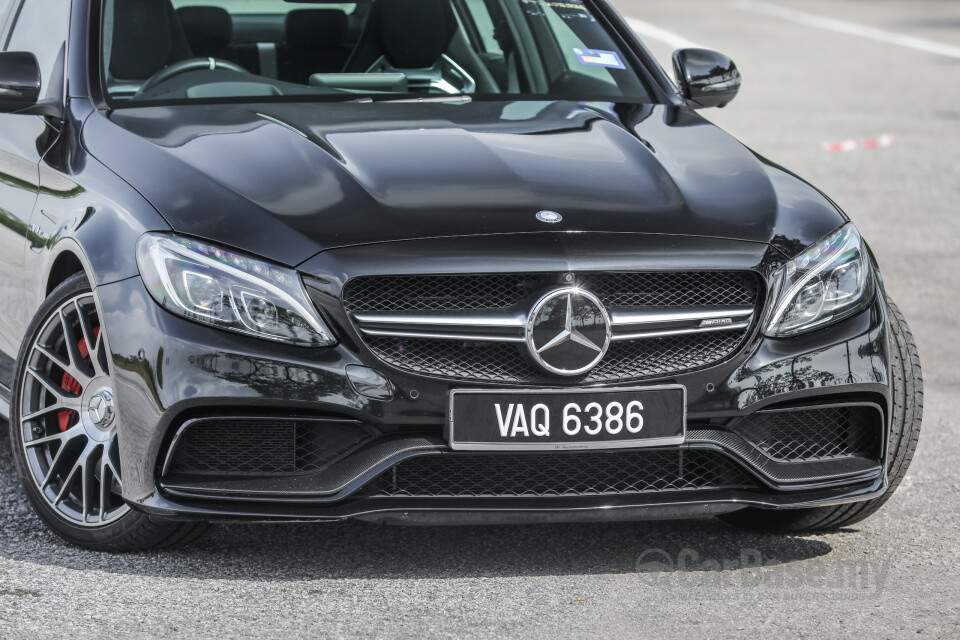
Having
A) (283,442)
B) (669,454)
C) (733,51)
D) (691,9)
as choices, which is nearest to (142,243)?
(283,442)

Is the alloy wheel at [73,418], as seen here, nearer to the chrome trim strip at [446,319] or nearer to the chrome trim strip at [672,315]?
the chrome trim strip at [446,319]

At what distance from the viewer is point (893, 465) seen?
14.6ft

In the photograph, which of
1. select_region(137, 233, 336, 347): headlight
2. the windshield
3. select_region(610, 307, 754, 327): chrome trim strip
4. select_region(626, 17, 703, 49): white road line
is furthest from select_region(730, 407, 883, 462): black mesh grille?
select_region(626, 17, 703, 49): white road line

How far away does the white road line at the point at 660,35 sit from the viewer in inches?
912

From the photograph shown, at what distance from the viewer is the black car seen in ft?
12.5

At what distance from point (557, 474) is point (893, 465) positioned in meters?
1.06

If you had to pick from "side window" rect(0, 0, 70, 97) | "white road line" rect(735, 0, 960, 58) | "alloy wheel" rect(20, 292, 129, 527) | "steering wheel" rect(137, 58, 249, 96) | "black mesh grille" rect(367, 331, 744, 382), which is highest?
"side window" rect(0, 0, 70, 97)

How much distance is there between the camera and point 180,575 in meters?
4.04

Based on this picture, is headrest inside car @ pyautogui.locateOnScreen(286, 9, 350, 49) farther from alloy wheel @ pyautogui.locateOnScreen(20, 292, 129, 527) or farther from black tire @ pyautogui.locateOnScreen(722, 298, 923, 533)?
black tire @ pyautogui.locateOnScreen(722, 298, 923, 533)

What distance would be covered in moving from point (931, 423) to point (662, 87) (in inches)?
63.3


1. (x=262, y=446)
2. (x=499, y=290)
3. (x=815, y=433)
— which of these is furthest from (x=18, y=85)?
(x=815, y=433)

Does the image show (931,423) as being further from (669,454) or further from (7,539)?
(7,539)

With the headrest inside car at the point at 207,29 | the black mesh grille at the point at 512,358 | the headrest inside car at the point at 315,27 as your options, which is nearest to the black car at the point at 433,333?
the black mesh grille at the point at 512,358

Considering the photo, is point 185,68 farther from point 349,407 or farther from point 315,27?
point 349,407
